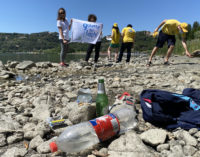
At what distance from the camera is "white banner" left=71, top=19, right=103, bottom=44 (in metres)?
6.39

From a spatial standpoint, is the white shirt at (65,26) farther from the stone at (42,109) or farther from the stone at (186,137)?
the stone at (186,137)

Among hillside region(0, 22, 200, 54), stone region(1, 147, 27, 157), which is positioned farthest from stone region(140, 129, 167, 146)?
hillside region(0, 22, 200, 54)

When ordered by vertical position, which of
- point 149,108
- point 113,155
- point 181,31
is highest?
point 181,31

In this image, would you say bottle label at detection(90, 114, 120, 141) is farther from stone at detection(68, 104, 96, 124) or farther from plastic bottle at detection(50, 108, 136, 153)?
stone at detection(68, 104, 96, 124)

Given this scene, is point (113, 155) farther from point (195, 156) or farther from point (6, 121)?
point (6, 121)

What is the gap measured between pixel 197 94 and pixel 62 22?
513 cm

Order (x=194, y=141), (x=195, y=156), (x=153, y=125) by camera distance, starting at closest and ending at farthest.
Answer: (x=195, y=156), (x=194, y=141), (x=153, y=125)

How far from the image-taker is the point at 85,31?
651 centimetres

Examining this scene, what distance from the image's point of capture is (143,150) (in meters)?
1.18

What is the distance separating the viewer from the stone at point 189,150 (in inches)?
45.3

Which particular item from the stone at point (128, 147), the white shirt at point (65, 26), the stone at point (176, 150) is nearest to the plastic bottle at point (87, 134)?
the stone at point (128, 147)

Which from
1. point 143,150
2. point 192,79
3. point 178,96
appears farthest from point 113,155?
point 192,79

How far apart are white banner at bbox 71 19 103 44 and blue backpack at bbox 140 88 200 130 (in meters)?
4.92

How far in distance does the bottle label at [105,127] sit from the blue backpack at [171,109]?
49 centimetres
